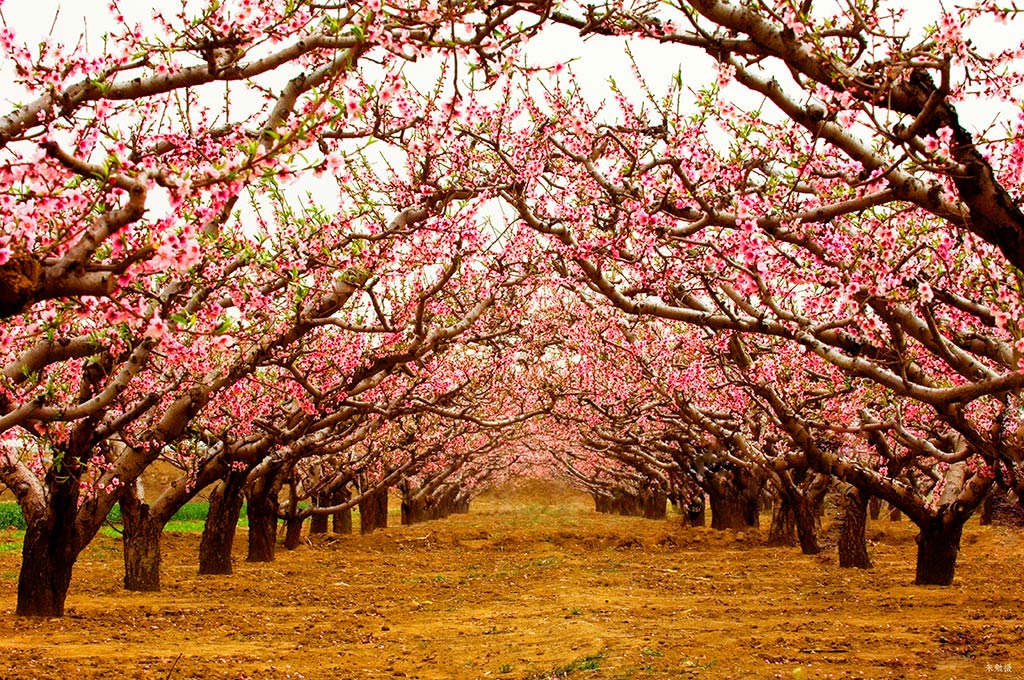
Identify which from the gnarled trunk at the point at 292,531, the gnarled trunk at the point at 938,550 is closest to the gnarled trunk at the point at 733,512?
the gnarled trunk at the point at 292,531

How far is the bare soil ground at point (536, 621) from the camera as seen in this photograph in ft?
33.6

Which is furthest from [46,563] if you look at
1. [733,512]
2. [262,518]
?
[733,512]

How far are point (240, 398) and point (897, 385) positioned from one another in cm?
1107

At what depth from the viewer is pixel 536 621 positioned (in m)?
14.1

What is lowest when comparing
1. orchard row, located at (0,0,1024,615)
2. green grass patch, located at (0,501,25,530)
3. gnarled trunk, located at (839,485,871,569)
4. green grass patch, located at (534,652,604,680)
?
green grass patch, located at (534,652,604,680)

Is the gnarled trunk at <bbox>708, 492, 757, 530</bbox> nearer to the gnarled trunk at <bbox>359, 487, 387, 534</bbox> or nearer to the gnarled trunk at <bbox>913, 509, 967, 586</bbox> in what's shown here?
the gnarled trunk at <bbox>359, 487, 387, 534</bbox>

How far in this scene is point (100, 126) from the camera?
6680 mm

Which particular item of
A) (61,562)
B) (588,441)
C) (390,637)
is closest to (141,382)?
(61,562)

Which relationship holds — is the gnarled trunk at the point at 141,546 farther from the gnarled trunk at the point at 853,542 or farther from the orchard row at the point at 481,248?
the gnarled trunk at the point at 853,542

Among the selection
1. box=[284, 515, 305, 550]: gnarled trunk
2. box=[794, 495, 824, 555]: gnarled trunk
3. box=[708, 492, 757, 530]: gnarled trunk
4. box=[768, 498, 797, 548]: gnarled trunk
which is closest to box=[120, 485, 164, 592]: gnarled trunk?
box=[284, 515, 305, 550]: gnarled trunk

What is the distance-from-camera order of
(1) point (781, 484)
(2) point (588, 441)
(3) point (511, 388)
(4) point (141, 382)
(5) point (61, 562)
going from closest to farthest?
(5) point (61, 562), (4) point (141, 382), (1) point (781, 484), (3) point (511, 388), (2) point (588, 441)

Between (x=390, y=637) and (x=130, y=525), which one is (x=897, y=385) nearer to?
(x=390, y=637)

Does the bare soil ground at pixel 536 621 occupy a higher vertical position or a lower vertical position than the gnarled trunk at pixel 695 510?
lower

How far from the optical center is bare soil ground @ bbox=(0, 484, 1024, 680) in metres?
10.2
